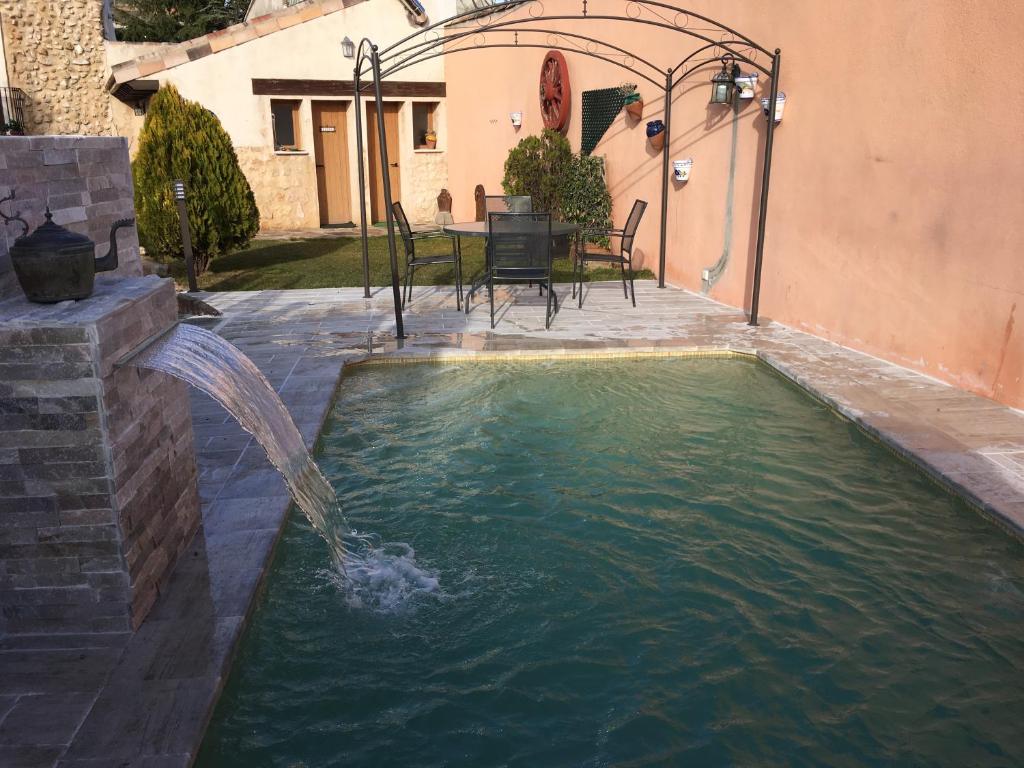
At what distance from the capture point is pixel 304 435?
4.73 metres

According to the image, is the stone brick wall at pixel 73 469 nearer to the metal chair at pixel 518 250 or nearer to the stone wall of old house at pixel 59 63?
the metal chair at pixel 518 250

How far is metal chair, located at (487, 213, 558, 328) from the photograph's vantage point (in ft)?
24.1

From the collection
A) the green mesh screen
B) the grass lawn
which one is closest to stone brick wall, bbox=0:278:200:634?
the grass lawn

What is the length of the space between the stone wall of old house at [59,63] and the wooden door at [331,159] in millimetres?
3526

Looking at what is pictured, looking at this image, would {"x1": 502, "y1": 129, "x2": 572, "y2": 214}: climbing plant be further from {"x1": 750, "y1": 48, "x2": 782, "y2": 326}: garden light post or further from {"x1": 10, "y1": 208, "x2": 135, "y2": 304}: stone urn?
{"x1": 10, "y1": 208, "x2": 135, "y2": 304}: stone urn

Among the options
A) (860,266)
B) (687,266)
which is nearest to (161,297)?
(860,266)

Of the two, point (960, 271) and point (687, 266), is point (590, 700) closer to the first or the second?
point (960, 271)

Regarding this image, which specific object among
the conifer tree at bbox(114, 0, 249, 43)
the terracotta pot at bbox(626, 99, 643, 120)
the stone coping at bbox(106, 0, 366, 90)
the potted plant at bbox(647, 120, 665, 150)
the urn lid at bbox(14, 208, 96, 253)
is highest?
the conifer tree at bbox(114, 0, 249, 43)

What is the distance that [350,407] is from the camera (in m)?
5.49

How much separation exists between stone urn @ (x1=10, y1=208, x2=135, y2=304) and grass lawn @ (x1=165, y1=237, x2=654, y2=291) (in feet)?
21.7

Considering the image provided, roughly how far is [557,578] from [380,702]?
967mm

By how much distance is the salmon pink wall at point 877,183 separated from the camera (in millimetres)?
5086

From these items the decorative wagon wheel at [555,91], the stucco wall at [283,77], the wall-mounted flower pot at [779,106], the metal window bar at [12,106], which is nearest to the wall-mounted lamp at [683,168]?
the wall-mounted flower pot at [779,106]

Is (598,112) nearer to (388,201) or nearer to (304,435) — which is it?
(388,201)
